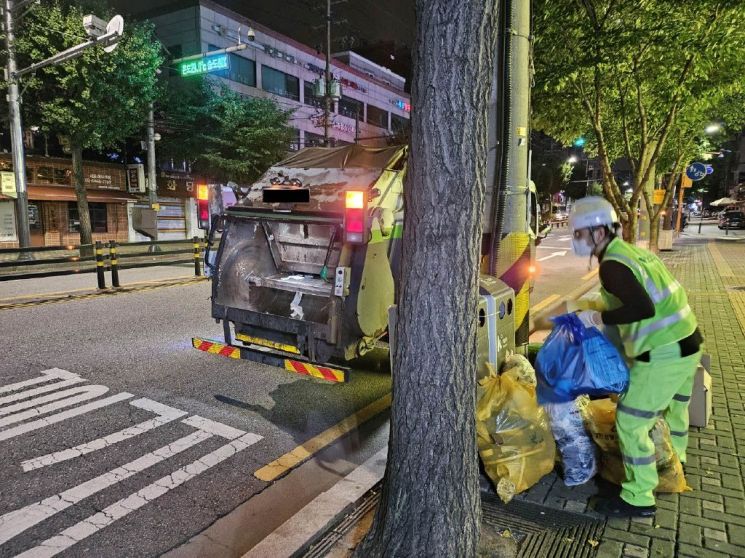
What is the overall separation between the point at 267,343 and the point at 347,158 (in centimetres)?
221

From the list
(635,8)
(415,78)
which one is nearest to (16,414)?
(415,78)

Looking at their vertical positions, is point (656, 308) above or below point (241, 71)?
below

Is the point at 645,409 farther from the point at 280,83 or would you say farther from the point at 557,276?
the point at 280,83

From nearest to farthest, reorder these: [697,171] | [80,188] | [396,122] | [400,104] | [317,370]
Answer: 1. [317,370]
2. [697,171]
3. [80,188]
4. [400,104]
5. [396,122]

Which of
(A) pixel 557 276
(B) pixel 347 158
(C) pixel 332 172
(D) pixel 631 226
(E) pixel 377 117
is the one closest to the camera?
(C) pixel 332 172

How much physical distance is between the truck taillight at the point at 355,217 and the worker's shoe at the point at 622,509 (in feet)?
8.71

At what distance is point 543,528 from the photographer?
2.87 metres

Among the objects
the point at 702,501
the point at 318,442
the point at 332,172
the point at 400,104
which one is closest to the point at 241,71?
the point at 400,104

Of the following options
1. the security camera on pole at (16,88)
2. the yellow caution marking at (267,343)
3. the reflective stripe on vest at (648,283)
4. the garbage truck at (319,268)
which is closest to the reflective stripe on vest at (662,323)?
the reflective stripe on vest at (648,283)

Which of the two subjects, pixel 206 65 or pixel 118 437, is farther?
pixel 206 65

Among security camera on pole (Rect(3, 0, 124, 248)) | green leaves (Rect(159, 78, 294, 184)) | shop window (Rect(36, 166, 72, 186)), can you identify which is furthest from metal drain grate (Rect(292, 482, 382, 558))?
shop window (Rect(36, 166, 72, 186))

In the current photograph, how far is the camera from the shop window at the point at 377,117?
43906 mm

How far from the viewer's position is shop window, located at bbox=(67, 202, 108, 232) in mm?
25500

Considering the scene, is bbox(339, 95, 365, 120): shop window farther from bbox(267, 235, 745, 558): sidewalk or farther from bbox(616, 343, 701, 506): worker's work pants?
bbox(616, 343, 701, 506): worker's work pants
